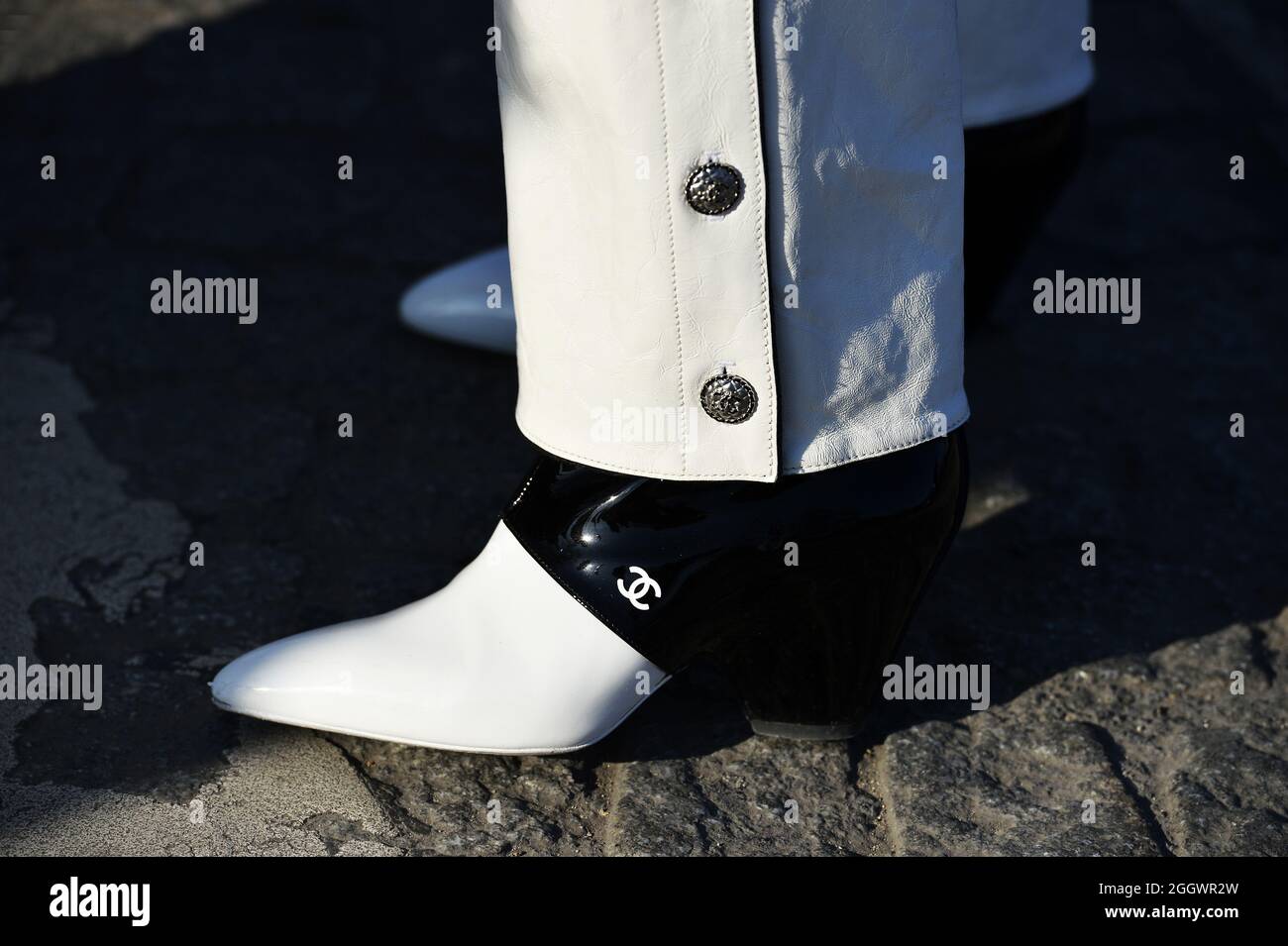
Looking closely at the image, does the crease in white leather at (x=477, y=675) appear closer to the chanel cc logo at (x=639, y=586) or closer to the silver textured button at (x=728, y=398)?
the chanel cc logo at (x=639, y=586)

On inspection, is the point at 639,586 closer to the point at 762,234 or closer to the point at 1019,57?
the point at 762,234

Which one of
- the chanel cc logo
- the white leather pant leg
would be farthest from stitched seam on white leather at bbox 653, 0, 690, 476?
the chanel cc logo

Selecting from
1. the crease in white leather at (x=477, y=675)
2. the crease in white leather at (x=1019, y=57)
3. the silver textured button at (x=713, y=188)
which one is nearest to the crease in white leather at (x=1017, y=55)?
the crease in white leather at (x=1019, y=57)

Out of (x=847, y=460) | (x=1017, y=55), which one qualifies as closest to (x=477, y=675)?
(x=847, y=460)

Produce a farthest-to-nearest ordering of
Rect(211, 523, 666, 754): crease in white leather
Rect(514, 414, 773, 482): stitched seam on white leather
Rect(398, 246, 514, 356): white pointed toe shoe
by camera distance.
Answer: Rect(398, 246, 514, 356): white pointed toe shoe < Rect(211, 523, 666, 754): crease in white leather < Rect(514, 414, 773, 482): stitched seam on white leather

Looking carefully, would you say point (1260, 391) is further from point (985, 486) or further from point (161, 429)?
point (161, 429)

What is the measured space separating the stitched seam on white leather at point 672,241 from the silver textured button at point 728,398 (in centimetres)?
2

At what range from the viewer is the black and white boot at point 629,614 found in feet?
3.81

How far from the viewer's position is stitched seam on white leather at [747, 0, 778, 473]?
3.17ft

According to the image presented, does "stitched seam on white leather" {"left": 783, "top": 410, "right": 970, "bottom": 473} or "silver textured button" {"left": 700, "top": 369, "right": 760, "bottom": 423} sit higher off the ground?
"silver textured button" {"left": 700, "top": 369, "right": 760, "bottom": 423}

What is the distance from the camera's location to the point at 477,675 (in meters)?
1.21

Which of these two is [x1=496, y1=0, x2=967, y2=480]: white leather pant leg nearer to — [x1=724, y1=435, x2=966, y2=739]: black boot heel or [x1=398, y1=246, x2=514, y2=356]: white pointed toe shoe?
[x1=724, y1=435, x2=966, y2=739]: black boot heel
